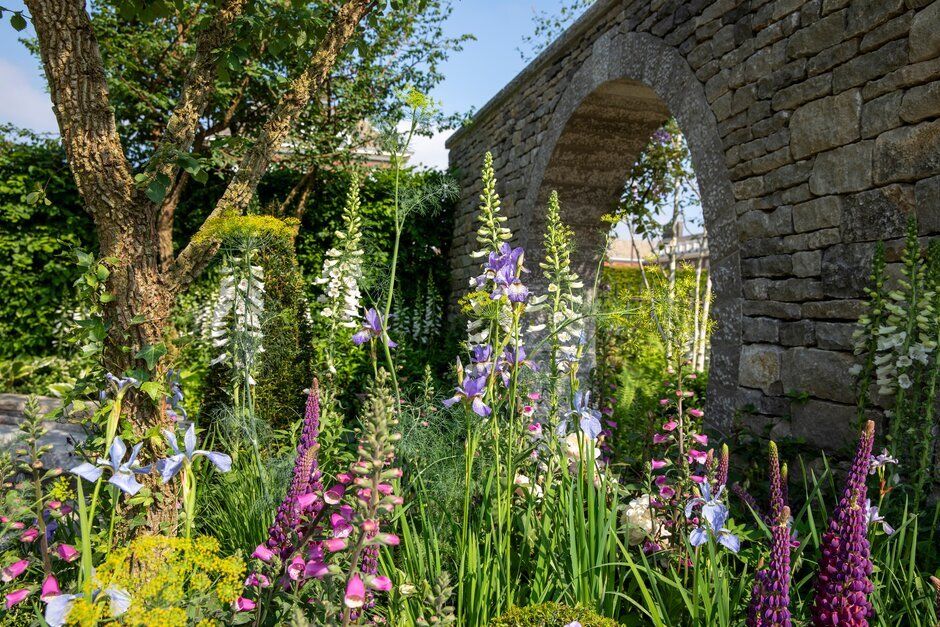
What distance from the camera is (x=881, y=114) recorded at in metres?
2.54

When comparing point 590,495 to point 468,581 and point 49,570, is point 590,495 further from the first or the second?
point 49,570

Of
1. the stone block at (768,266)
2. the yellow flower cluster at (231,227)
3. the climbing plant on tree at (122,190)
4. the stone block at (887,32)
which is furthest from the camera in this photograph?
the stone block at (768,266)

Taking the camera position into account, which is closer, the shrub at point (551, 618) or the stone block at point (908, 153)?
the shrub at point (551, 618)

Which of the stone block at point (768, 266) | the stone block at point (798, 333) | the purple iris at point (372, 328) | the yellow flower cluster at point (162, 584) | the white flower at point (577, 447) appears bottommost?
the yellow flower cluster at point (162, 584)

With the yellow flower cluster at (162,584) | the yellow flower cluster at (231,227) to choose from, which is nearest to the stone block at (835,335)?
the yellow flower cluster at (231,227)

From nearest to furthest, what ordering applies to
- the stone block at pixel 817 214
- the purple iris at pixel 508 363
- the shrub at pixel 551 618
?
1. the shrub at pixel 551 618
2. the purple iris at pixel 508 363
3. the stone block at pixel 817 214

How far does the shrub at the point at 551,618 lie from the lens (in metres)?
1.22

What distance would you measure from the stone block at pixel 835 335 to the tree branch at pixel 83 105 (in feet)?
9.70

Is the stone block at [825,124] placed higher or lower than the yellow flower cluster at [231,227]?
higher

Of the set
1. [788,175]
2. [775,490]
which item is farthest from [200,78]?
[788,175]

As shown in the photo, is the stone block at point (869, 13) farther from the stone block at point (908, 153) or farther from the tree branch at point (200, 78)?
the tree branch at point (200, 78)

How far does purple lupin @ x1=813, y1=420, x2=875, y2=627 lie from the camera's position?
3.60 feet

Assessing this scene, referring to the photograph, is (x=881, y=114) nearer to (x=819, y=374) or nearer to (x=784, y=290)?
(x=784, y=290)

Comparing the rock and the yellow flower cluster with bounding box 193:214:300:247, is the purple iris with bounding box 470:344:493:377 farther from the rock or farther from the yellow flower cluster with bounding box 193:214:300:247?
the rock
